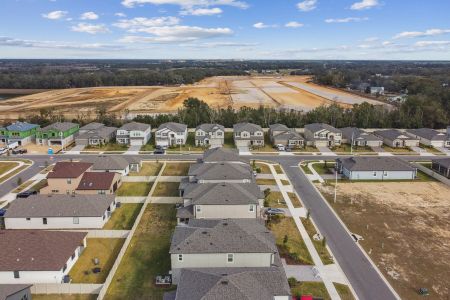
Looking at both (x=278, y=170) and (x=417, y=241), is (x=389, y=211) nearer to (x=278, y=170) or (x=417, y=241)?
(x=417, y=241)

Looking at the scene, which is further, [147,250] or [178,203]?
[178,203]

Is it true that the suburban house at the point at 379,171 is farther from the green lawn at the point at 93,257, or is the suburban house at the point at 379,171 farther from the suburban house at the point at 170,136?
the green lawn at the point at 93,257

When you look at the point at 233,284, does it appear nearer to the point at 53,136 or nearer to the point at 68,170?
the point at 68,170

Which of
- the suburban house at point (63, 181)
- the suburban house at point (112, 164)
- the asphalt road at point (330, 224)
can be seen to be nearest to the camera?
the asphalt road at point (330, 224)

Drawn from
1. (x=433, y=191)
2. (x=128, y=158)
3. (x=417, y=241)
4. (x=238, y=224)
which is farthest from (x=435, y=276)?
(x=128, y=158)

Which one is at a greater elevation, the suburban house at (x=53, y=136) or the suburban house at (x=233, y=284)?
the suburban house at (x=53, y=136)

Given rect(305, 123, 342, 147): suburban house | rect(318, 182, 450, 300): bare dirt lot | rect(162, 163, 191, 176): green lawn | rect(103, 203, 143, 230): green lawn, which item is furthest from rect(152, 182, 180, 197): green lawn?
rect(305, 123, 342, 147): suburban house

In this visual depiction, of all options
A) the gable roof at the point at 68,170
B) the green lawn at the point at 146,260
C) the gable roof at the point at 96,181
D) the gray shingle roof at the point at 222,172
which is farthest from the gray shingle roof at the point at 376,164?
the gable roof at the point at 68,170
